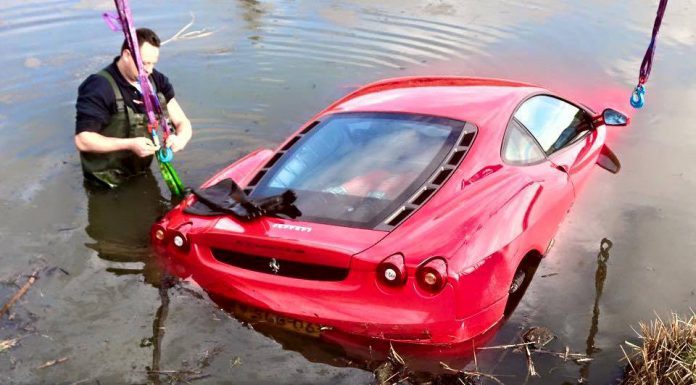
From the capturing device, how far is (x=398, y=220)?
3.55 metres

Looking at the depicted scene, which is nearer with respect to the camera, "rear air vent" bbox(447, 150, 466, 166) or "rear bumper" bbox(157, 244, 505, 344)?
"rear bumper" bbox(157, 244, 505, 344)

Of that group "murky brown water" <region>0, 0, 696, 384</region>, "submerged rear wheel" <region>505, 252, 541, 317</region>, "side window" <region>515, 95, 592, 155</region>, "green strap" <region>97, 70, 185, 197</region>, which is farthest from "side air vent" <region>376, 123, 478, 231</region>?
"green strap" <region>97, 70, 185, 197</region>

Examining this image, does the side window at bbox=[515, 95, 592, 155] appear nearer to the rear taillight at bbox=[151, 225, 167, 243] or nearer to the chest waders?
the rear taillight at bbox=[151, 225, 167, 243]

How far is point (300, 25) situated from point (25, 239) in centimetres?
668

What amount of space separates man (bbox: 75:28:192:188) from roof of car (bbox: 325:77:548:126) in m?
1.60

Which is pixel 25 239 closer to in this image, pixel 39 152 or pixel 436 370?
pixel 39 152

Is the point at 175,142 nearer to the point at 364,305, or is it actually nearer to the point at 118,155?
the point at 118,155

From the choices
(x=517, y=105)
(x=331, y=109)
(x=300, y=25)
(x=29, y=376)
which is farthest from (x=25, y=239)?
(x=300, y=25)

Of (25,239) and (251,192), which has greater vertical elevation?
(251,192)

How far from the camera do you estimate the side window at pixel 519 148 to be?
4.18 m

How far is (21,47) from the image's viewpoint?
9.66 metres

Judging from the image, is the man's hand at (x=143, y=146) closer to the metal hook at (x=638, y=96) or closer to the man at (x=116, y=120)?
the man at (x=116, y=120)

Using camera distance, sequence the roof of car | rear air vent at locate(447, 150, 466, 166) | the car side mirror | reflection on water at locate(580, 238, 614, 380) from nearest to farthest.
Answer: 1. reflection on water at locate(580, 238, 614, 380)
2. rear air vent at locate(447, 150, 466, 166)
3. the roof of car
4. the car side mirror

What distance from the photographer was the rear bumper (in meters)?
3.31
